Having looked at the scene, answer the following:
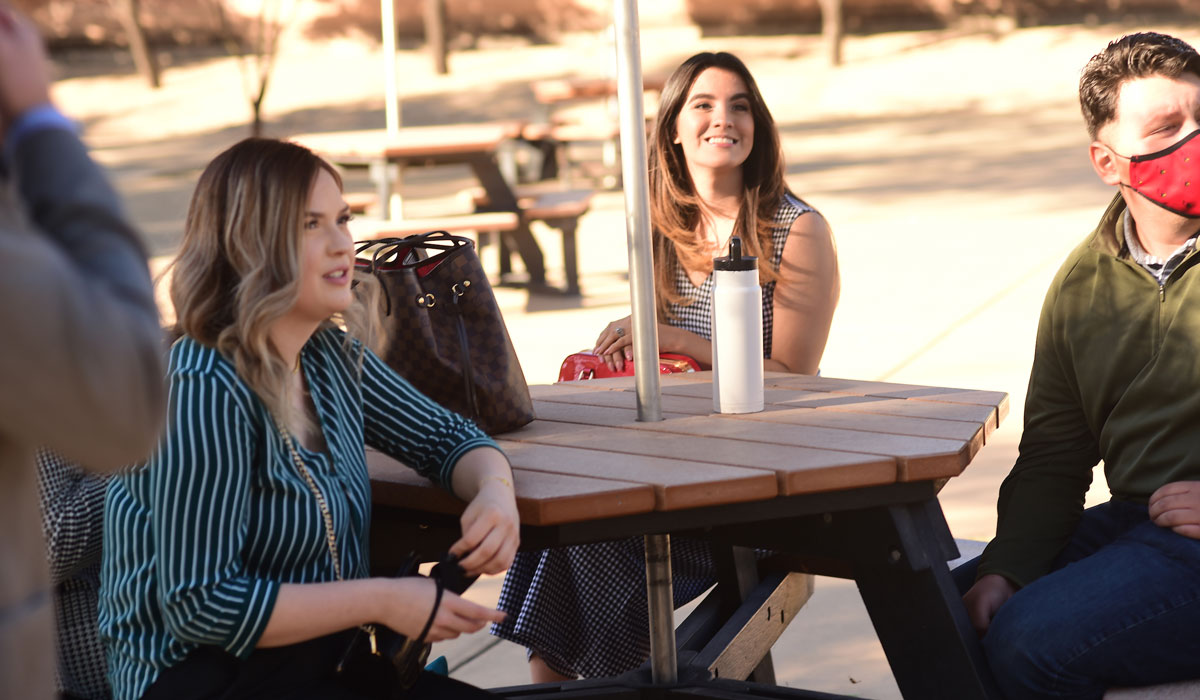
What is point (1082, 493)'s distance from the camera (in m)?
2.55

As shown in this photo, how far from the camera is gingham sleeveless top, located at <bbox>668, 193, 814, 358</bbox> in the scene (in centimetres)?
324

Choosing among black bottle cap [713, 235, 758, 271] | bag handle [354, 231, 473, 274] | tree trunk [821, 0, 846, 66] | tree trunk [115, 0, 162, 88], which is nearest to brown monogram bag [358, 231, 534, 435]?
bag handle [354, 231, 473, 274]

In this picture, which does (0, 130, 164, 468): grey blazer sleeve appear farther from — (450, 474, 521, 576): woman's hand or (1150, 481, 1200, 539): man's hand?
(1150, 481, 1200, 539): man's hand

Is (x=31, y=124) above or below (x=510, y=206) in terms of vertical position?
above

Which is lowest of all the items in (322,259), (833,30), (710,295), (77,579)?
(77,579)

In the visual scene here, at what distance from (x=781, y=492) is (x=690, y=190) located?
1.59 m

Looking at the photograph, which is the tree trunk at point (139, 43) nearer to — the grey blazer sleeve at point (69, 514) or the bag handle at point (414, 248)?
the bag handle at point (414, 248)

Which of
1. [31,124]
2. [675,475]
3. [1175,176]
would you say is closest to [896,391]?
[1175,176]

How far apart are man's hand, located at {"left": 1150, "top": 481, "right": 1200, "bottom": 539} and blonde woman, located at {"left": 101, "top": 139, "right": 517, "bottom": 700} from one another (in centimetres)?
109

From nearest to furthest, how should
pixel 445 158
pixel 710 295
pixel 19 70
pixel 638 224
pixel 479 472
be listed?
pixel 19 70 → pixel 479 472 → pixel 638 224 → pixel 710 295 → pixel 445 158

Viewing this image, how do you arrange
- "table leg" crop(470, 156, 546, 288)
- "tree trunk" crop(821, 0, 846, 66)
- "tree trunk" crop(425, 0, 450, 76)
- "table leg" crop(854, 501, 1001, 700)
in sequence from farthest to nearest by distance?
"tree trunk" crop(425, 0, 450, 76) < "tree trunk" crop(821, 0, 846, 66) < "table leg" crop(470, 156, 546, 288) < "table leg" crop(854, 501, 1001, 700)

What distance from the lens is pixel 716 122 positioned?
334 cm

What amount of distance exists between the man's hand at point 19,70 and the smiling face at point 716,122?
7.50 ft

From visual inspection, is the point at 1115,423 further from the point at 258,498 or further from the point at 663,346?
the point at 258,498
